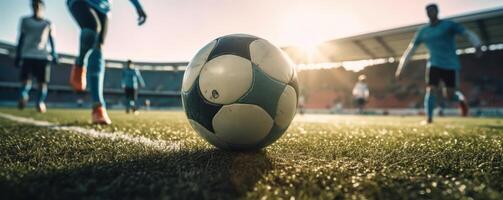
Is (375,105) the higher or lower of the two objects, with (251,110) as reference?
lower

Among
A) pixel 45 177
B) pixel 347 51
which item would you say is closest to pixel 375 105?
pixel 347 51

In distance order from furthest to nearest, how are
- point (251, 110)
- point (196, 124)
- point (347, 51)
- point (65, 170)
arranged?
point (347, 51) < point (196, 124) < point (251, 110) < point (65, 170)

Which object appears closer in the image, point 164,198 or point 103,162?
point 164,198

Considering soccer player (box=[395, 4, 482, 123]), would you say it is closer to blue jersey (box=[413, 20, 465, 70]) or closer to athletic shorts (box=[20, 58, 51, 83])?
blue jersey (box=[413, 20, 465, 70])

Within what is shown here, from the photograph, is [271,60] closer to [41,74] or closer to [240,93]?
[240,93]

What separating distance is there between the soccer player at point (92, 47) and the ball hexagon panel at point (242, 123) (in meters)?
2.79

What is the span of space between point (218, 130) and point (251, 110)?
0.78 feet

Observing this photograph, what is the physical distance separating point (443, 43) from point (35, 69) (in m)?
8.44

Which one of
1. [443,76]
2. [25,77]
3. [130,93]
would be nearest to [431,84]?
[443,76]

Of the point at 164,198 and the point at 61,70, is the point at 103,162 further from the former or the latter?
the point at 61,70

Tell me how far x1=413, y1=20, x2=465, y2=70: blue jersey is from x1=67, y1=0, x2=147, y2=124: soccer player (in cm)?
552

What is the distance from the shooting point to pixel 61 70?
1674 inches

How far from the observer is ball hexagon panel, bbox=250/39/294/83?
1.91 metres

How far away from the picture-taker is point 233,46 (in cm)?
197
